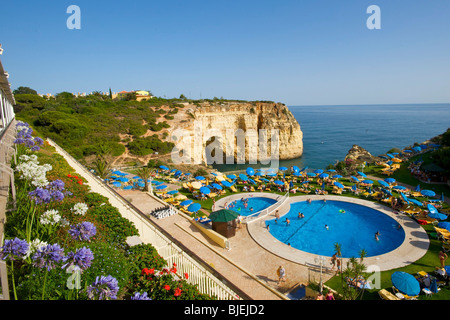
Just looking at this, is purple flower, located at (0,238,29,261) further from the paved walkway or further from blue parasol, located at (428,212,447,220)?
blue parasol, located at (428,212,447,220)

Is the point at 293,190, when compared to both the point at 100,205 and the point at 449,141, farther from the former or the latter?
the point at 449,141

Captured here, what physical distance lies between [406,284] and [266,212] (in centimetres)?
1042

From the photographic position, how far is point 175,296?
5391 mm

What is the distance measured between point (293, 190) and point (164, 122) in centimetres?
3120

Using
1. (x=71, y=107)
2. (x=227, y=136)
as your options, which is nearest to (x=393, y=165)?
(x=227, y=136)

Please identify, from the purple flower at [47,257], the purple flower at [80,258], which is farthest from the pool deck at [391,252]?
the purple flower at [47,257]

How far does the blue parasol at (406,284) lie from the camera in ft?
32.2

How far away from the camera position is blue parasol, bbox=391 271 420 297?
387 inches

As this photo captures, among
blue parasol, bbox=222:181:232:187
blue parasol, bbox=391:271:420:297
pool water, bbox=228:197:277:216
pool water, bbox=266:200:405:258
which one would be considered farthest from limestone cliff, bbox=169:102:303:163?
blue parasol, bbox=391:271:420:297

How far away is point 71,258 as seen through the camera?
3.95 m

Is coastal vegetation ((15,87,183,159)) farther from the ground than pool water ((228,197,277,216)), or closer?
farther from the ground

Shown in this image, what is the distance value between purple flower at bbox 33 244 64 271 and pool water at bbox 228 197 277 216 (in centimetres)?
1724

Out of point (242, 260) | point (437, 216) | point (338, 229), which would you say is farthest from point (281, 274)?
point (437, 216)

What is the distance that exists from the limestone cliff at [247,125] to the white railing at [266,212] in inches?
1114
